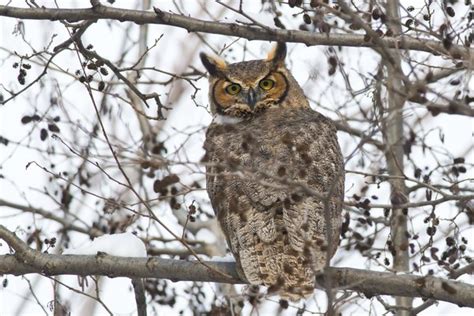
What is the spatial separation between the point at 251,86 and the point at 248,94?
3.0 inches

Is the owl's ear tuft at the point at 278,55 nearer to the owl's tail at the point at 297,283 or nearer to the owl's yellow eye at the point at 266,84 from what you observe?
the owl's yellow eye at the point at 266,84

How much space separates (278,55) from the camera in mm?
6520

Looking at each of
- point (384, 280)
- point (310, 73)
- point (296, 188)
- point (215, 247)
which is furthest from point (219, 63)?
point (296, 188)

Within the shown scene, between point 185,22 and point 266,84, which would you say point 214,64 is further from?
point 185,22

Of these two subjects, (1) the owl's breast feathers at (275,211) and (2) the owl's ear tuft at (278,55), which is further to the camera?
(2) the owl's ear tuft at (278,55)

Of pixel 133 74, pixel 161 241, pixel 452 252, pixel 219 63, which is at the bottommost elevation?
pixel 452 252

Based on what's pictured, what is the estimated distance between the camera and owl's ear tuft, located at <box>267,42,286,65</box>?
6.47 m

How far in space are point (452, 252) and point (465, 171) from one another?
999 mm

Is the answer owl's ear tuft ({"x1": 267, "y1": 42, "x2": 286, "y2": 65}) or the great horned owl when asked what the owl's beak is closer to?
the great horned owl

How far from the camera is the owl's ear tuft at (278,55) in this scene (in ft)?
21.2

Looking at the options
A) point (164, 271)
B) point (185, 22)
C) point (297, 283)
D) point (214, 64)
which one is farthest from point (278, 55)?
point (164, 271)

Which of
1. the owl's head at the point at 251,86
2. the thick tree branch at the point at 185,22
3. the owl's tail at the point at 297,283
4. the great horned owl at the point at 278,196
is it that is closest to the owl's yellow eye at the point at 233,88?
the owl's head at the point at 251,86

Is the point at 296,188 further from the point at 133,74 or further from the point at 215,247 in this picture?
the point at 133,74

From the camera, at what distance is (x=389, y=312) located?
497 centimetres
